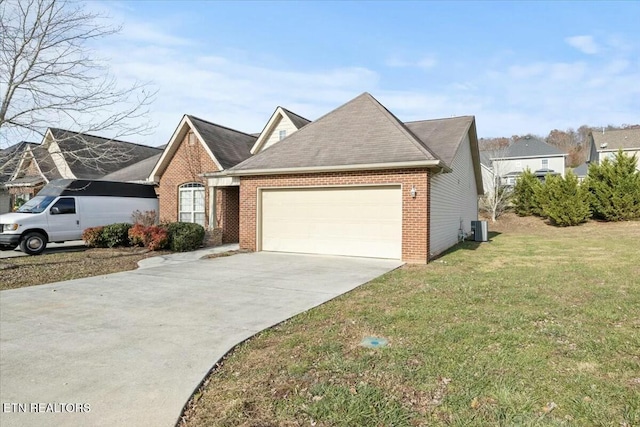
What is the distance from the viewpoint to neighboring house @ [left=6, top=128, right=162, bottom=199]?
999 centimetres

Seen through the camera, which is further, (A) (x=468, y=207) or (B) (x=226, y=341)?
(A) (x=468, y=207)

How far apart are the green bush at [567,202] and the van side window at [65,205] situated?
25.4 m

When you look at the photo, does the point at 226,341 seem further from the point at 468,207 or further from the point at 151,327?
the point at 468,207

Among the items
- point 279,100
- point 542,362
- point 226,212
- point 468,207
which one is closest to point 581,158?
point 468,207

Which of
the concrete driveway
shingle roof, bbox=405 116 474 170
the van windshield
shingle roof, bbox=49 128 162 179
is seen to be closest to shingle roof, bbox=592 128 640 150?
shingle roof, bbox=405 116 474 170

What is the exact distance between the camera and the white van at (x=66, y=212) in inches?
490

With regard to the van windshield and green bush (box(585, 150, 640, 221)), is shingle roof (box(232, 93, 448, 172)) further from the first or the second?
green bush (box(585, 150, 640, 221))

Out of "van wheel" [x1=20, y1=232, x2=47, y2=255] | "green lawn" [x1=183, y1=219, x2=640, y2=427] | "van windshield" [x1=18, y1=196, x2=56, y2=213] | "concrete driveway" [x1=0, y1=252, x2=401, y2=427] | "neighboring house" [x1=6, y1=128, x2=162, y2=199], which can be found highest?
"neighboring house" [x1=6, y1=128, x2=162, y2=199]

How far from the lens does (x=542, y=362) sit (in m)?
3.77

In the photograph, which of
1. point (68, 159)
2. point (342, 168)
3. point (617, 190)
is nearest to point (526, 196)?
point (617, 190)

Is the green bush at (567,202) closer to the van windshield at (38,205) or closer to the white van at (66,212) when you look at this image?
the white van at (66,212)

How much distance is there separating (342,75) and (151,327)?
1331 cm

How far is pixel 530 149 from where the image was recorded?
4178cm

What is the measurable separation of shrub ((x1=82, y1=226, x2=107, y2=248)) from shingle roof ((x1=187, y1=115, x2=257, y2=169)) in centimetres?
528
